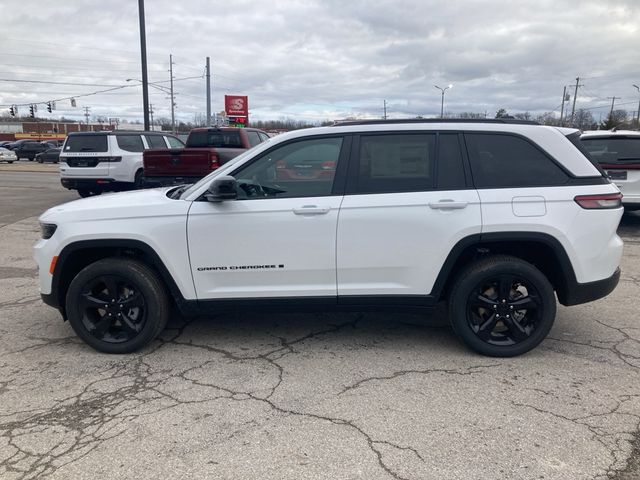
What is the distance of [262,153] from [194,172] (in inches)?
234

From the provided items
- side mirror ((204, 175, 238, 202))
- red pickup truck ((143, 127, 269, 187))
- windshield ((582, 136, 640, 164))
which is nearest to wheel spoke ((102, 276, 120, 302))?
side mirror ((204, 175, 238, 202))

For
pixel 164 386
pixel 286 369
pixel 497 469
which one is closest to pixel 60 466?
pixel 164 386

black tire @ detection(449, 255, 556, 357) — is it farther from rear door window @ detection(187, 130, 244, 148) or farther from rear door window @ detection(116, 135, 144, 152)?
rear door window @ detection(116, 135, 144, 152)

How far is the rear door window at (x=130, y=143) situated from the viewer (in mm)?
12849

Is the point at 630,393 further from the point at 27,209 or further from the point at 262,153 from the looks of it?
the point at 27,209

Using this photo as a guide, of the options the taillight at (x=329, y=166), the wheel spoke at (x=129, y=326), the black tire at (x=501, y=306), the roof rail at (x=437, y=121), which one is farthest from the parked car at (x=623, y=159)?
the wheel spoke at (x=129, y=326)

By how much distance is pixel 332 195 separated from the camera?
13.0 ft

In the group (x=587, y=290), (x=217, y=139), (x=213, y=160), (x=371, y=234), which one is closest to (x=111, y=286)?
(x=371, y=234)

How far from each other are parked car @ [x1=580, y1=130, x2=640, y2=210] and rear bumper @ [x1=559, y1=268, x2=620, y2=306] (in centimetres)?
525

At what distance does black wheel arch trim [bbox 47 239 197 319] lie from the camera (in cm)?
399

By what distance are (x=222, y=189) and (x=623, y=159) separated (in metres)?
7.59

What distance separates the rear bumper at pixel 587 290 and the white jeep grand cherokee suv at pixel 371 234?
0.5 inches

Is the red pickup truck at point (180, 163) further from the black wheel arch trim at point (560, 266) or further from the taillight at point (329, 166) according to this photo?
the black wheel arch trim at point (560, 266)

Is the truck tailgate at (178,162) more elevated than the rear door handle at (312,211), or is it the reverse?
the truck tailgate at (178,162)
